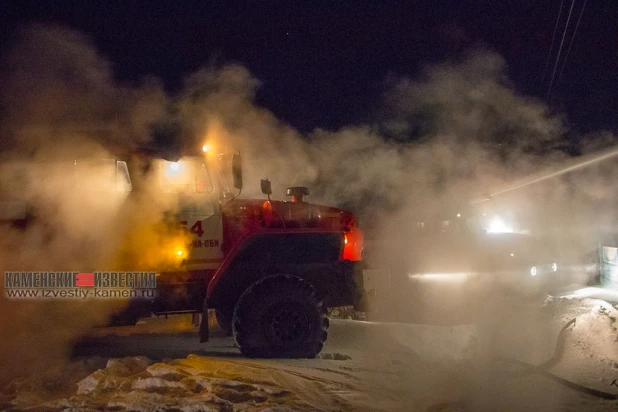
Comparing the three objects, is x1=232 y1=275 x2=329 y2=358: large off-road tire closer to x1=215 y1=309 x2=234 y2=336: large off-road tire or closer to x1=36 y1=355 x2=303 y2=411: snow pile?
x1=36 y1=355 x2=303 y2=411: snow pile

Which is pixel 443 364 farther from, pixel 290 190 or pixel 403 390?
pixel 290 190

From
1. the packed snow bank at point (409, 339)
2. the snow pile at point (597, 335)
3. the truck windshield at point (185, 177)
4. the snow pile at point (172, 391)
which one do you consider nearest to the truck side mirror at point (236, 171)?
the truck windshield at point (185, 177)

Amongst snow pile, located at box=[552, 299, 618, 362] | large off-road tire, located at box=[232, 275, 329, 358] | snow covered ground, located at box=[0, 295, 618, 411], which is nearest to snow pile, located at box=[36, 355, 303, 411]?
snow covered ground, located at box=[0, 295, 618, 411]

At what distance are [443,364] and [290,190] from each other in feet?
9.41

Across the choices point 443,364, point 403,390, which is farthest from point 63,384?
point 443,364

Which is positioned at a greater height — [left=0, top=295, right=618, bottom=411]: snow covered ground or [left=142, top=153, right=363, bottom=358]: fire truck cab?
[left=142, top=153, right=363, bottom=358]: fire truck cab

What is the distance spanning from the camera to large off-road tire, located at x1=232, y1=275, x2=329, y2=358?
22.9 feet

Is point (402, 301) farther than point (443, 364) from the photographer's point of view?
Yes

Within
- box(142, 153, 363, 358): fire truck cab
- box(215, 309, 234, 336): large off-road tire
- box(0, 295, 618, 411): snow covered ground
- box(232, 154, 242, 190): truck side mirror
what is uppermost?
box(232, 154, 242, 190): truck side mirror

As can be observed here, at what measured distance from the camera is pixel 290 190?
7.79 meters

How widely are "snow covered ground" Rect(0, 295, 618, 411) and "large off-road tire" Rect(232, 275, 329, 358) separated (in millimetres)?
254

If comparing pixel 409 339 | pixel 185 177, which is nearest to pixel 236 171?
pixel 185 177

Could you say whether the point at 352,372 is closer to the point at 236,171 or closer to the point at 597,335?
the point at 236,171

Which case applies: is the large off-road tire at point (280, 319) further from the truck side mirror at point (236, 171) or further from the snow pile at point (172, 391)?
the truck side mirror at point (236, 171)
